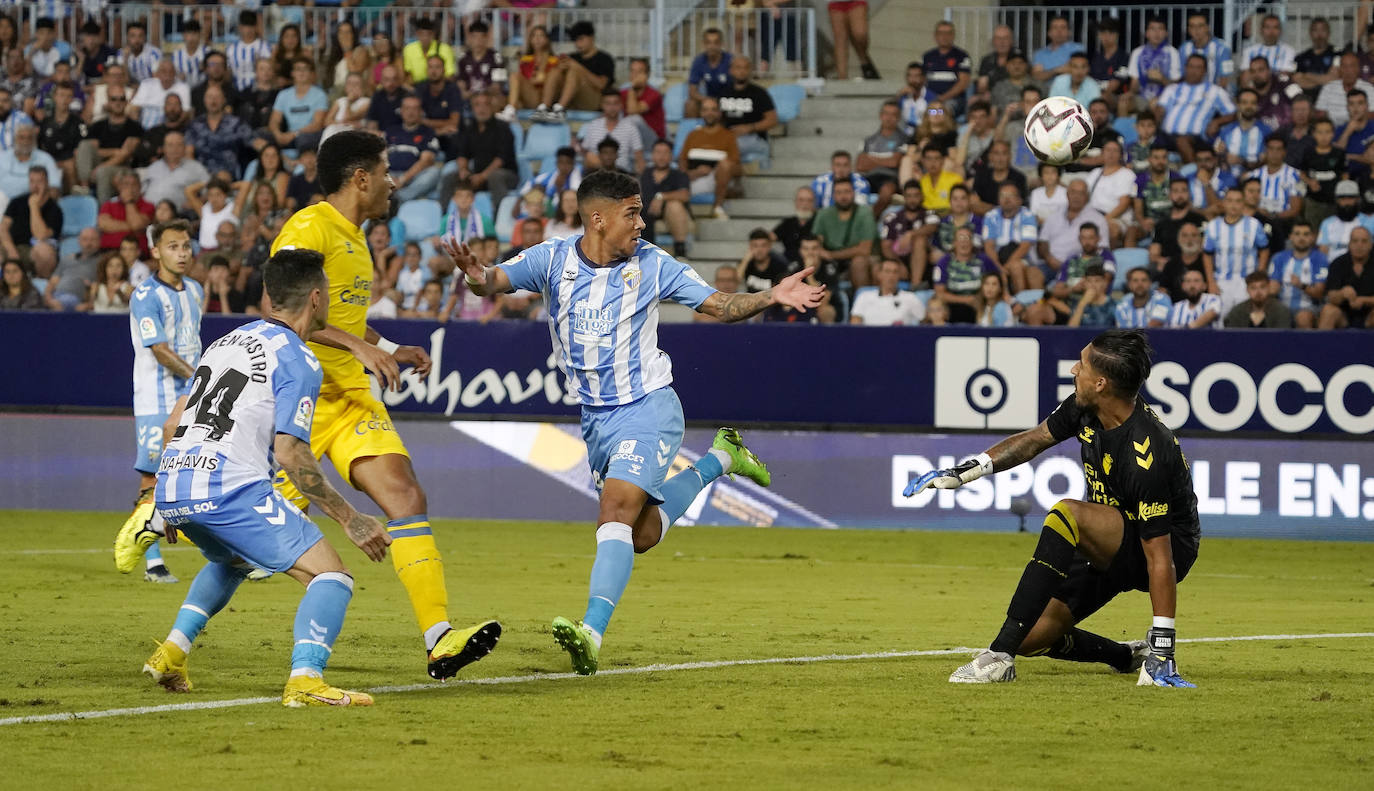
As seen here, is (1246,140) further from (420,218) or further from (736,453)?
(736,453)

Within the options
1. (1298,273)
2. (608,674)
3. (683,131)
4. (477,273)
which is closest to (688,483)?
(608,674)

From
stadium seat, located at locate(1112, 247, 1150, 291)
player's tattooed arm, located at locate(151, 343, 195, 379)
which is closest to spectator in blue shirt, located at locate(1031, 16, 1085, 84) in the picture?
stadium seat, located at locate(1112, 247, 1150, 291)

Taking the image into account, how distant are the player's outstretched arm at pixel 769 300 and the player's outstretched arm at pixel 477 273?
0.93 meters

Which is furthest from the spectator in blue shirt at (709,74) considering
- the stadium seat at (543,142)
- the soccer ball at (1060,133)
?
the soccer ball at (1060,133)

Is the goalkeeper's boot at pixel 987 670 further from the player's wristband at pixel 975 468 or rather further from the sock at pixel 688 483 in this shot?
the sock at pixel 688 483

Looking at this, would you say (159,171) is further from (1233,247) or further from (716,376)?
(1233,247)

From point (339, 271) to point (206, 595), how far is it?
5.25 feet

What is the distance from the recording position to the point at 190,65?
22953mm

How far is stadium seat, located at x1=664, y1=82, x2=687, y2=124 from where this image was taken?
70.9ft

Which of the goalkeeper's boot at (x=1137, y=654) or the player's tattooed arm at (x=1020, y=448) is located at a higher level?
the player's tattooed arm at (x=1020, y=448)

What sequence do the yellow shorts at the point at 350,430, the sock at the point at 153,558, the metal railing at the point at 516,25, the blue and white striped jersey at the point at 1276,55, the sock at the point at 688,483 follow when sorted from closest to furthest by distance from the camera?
1. the yellow shorts at the point at 350,430
2. the sock at the point at 688,483
3. the sock at the point at 153,558
4. the blue and white striped jersey at the point at 1276,55
5. the metal railing at the point at 516,25

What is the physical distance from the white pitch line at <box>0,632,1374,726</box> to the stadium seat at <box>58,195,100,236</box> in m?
15.2

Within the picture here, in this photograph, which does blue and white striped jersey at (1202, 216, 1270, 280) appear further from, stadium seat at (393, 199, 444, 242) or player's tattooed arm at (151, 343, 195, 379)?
player's tattooed arm at (151, 343, 195, 379)

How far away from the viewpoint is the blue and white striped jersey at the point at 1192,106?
18.6m
